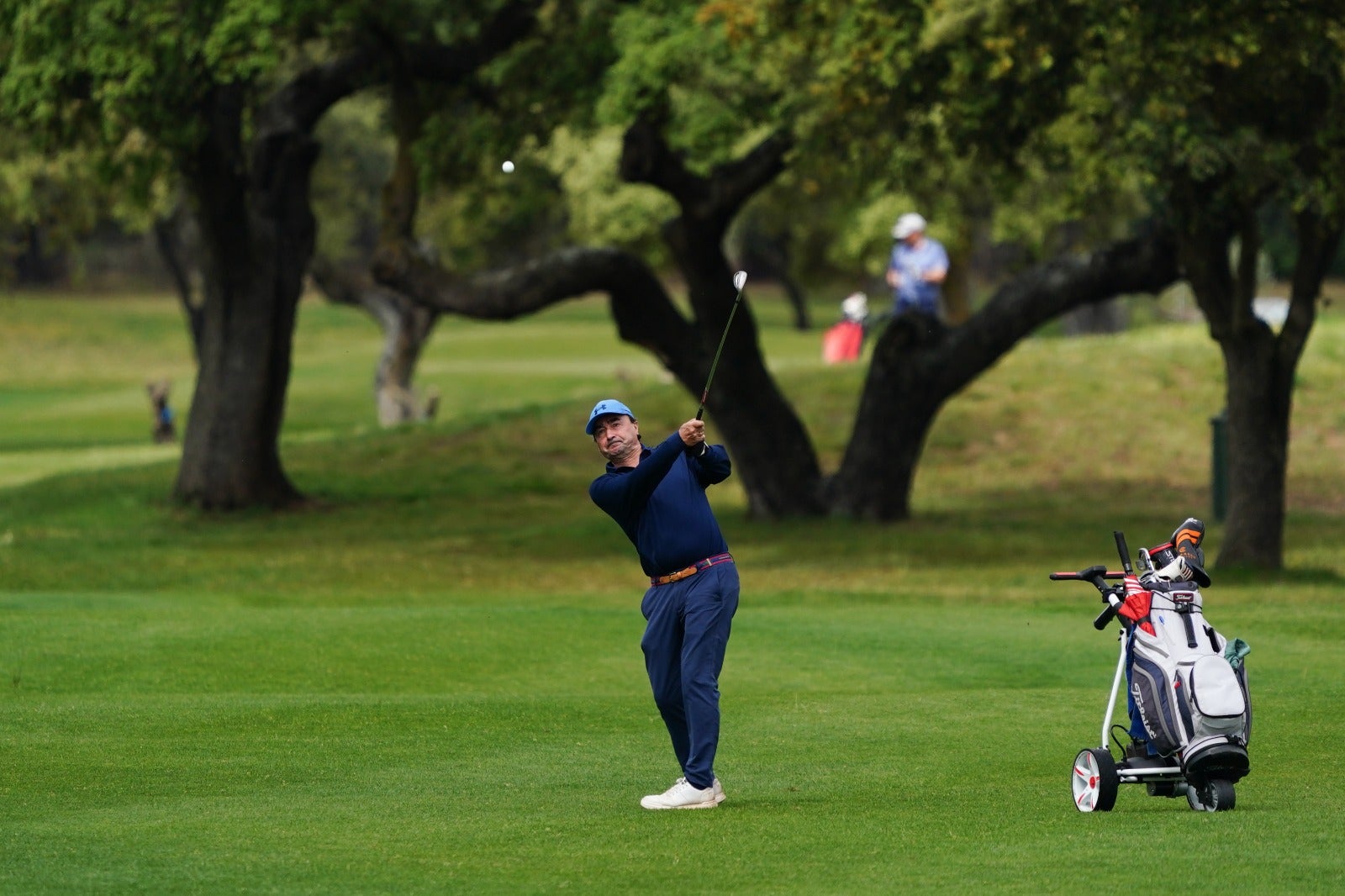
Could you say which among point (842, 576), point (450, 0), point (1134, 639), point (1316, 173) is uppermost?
point (450, 0)

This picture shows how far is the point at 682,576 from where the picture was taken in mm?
9523

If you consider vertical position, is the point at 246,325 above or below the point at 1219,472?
above

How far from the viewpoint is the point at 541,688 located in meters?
14.7

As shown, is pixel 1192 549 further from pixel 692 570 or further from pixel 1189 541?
pixel 692 570

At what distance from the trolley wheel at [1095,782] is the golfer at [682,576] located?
1.58 m

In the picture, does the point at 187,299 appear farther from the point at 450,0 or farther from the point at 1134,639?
the point at 1134,639

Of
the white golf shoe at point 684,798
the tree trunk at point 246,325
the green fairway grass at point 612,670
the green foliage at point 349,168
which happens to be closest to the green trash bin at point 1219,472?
the green fairway grass at point 612,670

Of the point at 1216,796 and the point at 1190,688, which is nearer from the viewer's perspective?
the point at 1190,688

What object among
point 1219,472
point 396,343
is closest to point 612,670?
point 1219,472

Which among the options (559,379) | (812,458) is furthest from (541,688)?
(559,379)

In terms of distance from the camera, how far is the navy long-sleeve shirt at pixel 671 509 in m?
9.40

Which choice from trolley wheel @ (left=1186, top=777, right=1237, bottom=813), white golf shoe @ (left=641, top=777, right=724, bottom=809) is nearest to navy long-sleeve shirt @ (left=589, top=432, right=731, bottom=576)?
white golf shoe @ (left=641, top=777, right=724, bottom=809)

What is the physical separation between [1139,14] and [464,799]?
448 inches

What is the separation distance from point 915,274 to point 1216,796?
18512 mm
